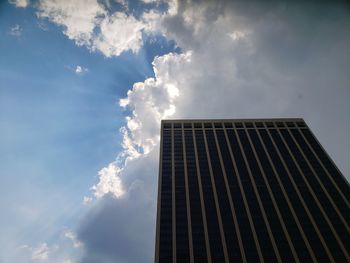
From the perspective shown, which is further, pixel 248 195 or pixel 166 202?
pixel 248 195

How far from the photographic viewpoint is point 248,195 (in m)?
118

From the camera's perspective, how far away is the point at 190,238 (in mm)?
102312

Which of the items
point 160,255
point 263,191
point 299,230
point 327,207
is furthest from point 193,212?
point 327,207

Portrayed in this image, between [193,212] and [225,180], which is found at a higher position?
[225,180]

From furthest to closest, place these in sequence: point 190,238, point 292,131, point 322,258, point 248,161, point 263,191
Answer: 1. point 292,131
2. point 248,161
3. point 263,191
4. point 190,238
5. point 322,258

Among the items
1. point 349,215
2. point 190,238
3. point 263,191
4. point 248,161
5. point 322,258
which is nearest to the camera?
point 322,258

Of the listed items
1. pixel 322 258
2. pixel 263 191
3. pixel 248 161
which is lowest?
pixel 322 258

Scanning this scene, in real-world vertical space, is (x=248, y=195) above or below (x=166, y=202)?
above

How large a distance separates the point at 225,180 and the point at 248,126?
44.5 meters

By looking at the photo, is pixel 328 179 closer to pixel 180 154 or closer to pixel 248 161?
pixel 248 161

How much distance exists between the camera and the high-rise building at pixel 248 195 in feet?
325

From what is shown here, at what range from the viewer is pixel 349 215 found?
363 feet

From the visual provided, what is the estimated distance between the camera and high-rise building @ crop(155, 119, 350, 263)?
325ft

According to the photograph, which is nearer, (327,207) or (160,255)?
(160,255)
